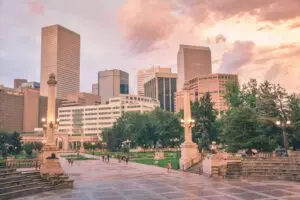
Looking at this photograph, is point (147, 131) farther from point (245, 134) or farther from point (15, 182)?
point (15, 182)

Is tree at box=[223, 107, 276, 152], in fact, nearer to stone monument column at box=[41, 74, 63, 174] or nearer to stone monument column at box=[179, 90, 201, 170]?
stone monument column at box=[179, 90, 201, 170]

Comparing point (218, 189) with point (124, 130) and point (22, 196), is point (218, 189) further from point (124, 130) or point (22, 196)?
point (124, 130)

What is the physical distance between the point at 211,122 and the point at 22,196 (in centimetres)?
4572

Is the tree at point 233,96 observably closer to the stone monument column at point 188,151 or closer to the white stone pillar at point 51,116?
the stone monument column at point 188,151

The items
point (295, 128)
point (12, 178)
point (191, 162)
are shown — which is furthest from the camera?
point (295, 128)

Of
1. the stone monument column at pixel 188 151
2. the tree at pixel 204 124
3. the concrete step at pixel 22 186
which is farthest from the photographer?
the tree at pixel 204 124

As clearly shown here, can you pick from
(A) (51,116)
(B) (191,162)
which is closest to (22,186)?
(A) (51,116)

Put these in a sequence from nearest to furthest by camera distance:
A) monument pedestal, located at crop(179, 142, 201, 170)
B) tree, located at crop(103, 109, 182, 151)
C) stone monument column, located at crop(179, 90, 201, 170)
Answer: stone monument column, located at crop(179, 90, 201, 170)
monument pedestal, located at crop(179, 142, 201, 170)
tree, located at crop(103, 109, 182, 151)

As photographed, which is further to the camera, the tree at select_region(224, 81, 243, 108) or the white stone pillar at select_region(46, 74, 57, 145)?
the tree at select_region(224, 81, 243, 108)

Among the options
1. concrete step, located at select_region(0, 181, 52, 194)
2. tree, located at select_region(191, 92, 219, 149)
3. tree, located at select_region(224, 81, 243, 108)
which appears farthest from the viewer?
tree, located at select_region(224, 81, 243, 108)

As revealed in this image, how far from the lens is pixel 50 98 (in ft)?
101

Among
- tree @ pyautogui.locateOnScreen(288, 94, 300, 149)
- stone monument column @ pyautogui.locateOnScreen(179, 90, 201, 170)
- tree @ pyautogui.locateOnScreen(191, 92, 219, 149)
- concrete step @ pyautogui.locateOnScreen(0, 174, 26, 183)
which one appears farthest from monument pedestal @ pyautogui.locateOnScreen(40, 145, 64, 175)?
tree @ pyautogui.locateOnScreen(191, 92, 219, 149)

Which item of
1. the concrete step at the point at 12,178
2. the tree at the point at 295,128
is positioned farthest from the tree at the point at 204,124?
the concrete step at the point at 12,178

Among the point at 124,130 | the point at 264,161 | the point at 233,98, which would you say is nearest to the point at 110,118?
the point at 124,130
